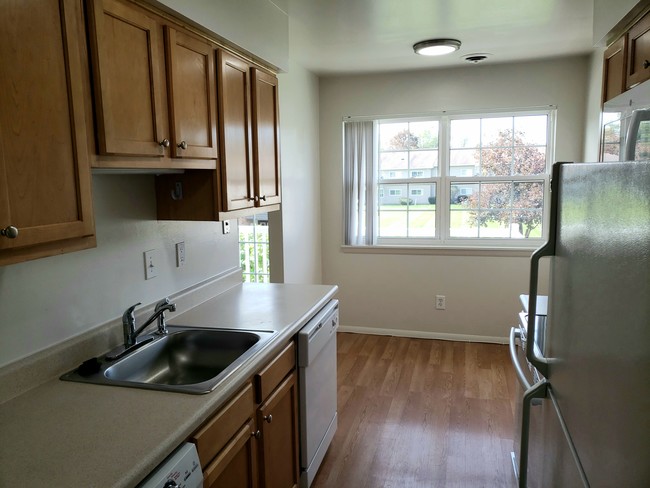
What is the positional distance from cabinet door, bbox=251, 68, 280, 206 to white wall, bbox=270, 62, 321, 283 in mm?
988

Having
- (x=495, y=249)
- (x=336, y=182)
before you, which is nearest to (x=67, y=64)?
(x=336, y=182)

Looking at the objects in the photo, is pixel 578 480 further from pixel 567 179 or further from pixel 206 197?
pixel 206 197

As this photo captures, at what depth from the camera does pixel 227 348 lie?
2.02 meters

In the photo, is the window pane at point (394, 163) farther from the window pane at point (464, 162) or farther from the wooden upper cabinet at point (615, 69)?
the wooden upper cabinet at point (615, 69)

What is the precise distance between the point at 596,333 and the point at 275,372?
1.22 meters

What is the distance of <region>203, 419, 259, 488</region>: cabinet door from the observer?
1445 mm

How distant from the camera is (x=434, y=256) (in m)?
4.46

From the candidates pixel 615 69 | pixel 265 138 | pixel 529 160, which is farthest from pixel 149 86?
pixel 529 160

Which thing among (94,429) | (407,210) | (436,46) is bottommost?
(94,429)

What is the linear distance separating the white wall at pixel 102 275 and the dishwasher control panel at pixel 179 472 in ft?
2.11

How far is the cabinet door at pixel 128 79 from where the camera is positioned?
54.9 inches

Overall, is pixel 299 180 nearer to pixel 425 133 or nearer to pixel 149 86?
pixel 425 133

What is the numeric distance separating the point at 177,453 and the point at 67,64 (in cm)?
105

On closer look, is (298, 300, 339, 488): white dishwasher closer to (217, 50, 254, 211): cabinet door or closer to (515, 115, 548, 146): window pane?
(217, 50, 254, 211): cabinet door
